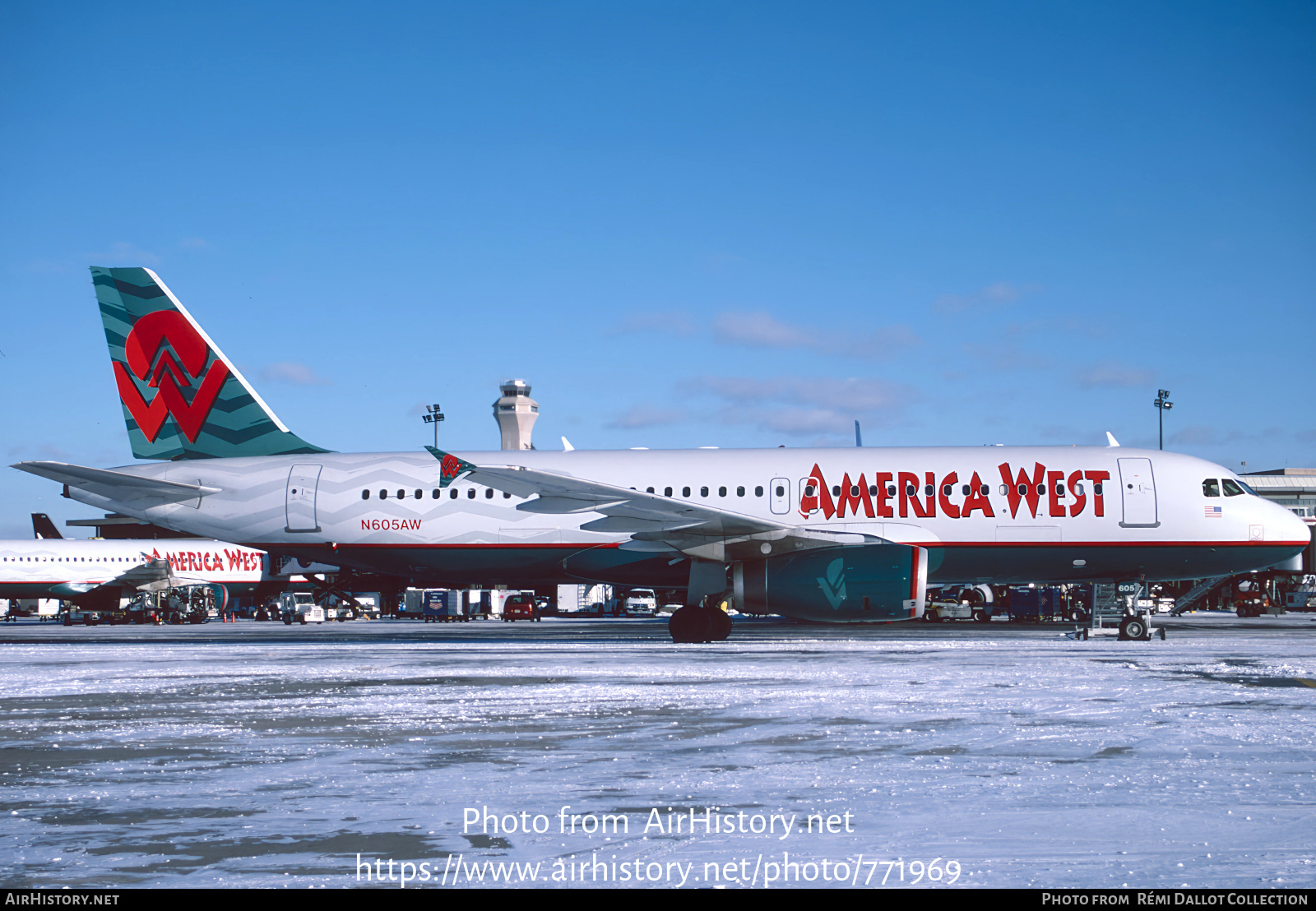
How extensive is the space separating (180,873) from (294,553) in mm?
23416

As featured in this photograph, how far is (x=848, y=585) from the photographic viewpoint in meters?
20.7

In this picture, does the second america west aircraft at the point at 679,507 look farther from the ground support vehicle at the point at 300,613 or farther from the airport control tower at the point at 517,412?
the airport control tower at the point at 517,412

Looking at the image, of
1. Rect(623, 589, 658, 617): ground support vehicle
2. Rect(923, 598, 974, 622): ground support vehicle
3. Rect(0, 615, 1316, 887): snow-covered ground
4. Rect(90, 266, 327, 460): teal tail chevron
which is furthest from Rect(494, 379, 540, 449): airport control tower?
Rect(0, 615, 1316, 887): snow-covered ground

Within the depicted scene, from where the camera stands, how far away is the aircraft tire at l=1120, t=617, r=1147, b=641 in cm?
2373

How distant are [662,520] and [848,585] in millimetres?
4379

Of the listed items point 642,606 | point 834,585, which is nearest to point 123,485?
point 834,585

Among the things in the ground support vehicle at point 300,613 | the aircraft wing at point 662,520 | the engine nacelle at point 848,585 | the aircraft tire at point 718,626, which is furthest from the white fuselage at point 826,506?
the ground support vehicle at point 300,613

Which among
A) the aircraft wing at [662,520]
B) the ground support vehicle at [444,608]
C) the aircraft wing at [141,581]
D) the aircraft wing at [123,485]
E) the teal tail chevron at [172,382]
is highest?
the teal tail chevron at [172,382]

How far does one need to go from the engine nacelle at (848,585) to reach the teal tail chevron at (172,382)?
13.1 m

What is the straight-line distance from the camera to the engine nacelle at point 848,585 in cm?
2058

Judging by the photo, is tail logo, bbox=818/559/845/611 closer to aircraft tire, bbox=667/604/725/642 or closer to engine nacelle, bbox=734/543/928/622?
engine nacelle, bbox=734/543/928/622
